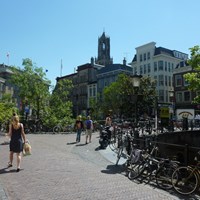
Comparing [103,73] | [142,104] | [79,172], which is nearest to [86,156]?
[79,172]

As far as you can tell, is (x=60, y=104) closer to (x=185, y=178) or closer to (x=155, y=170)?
(x=155, y=170)

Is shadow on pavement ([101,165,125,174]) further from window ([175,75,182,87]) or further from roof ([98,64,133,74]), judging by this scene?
roof ([98,64,133,74])

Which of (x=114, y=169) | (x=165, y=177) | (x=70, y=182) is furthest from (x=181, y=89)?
(x=70, y=182)

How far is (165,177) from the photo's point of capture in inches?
331

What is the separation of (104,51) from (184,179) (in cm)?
11630

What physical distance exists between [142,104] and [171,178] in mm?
35786

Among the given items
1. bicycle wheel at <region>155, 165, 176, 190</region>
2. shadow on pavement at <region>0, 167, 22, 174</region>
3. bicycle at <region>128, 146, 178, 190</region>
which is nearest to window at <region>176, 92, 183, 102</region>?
bicycle at <region>128, 146, 178, 190</region>

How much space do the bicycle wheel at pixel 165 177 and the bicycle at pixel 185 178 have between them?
22cm

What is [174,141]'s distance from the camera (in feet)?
44.3

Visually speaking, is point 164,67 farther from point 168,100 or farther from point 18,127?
point 18,127

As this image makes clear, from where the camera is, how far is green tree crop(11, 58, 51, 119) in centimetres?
3538

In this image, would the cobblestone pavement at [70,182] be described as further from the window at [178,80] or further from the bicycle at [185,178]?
the window at [178,80]

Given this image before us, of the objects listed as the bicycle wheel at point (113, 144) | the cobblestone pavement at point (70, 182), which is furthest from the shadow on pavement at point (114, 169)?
the bicycle wheel at point (113, 144)

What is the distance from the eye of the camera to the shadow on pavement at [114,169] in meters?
10.3
